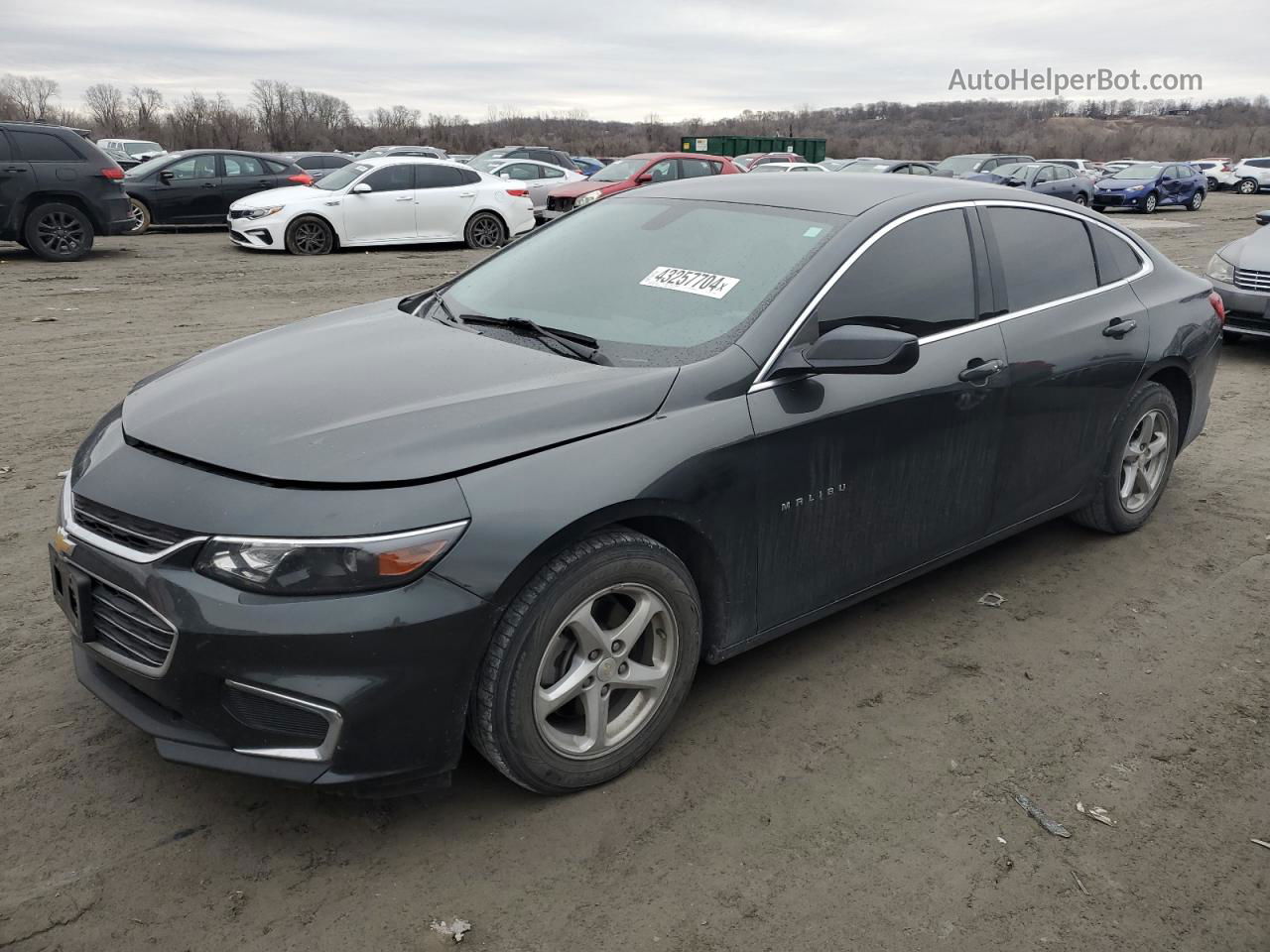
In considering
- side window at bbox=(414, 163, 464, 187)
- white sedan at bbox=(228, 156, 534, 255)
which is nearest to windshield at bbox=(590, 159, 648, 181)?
white sedan at bbox=(228, 156, 534, 255)

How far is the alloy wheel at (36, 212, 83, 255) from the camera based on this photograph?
539 inches

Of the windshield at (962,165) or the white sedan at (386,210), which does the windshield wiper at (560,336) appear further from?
the windshield at (962,165)

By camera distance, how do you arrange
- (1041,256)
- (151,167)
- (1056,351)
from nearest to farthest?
(1056,351), (1041,256), (151,167)

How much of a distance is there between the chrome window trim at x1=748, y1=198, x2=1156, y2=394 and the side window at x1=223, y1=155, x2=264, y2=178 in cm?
1660

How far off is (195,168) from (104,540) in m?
17.3

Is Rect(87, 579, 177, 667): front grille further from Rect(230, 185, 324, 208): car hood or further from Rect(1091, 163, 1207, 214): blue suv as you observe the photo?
Rect(1091, 163, 1207, 214): blue suv

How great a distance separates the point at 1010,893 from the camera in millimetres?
2561

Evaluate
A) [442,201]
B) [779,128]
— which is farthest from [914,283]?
[779,128]

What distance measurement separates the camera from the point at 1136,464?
4770 mm

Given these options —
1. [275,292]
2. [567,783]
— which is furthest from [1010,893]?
[275,292]

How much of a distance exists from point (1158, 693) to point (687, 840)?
1.85m

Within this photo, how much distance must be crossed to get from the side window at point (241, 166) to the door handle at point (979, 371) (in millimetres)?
17102

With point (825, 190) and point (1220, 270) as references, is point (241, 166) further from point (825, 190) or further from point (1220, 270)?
point (825, 190)

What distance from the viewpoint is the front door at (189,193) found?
696 inches
